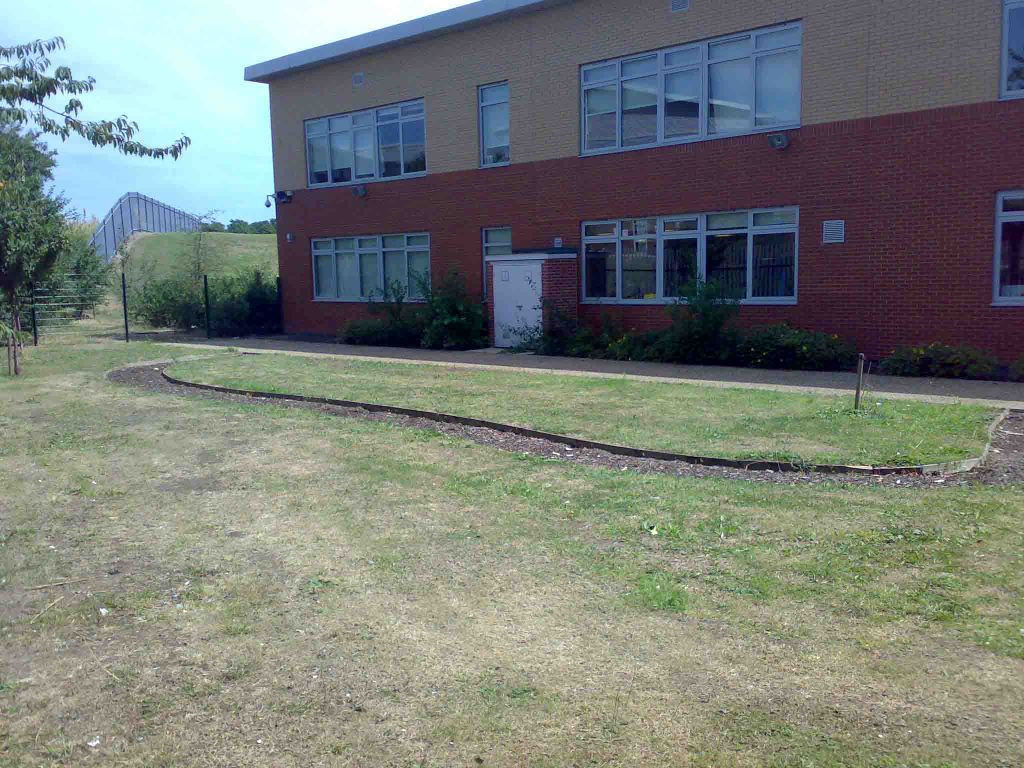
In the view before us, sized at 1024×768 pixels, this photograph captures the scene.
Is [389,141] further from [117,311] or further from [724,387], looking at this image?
[117,311]

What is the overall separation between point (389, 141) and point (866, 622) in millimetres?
21741

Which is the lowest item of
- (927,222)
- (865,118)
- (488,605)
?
(488,605)

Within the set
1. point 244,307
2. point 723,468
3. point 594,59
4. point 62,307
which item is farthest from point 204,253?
point 723,468

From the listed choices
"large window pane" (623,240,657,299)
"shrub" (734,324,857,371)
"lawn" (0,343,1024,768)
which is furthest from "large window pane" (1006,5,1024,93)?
"lawn" (0,343,1024,768)

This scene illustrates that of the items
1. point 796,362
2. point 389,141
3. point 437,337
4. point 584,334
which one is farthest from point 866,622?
point 389,141

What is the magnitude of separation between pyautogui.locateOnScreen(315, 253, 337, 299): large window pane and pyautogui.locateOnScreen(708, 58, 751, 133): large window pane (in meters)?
12.6

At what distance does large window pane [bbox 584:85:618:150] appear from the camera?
19.7m

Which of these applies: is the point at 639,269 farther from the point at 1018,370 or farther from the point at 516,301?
the point at 1018,370

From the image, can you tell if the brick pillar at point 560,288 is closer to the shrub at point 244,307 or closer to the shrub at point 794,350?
the shrub at point 794,350

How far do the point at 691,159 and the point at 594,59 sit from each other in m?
3.38

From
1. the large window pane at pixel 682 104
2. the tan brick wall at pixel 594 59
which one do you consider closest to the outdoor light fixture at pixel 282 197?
the tan brick wall at pixel 594 59

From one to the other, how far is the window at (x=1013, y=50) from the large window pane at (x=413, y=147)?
1339 cm

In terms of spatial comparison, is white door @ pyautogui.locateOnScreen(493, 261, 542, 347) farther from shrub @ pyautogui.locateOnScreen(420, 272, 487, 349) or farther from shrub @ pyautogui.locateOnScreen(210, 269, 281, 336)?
shrub @ pyautogui.locateOnScreen(210, 269, 281, 336)

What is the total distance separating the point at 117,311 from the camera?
121ft
